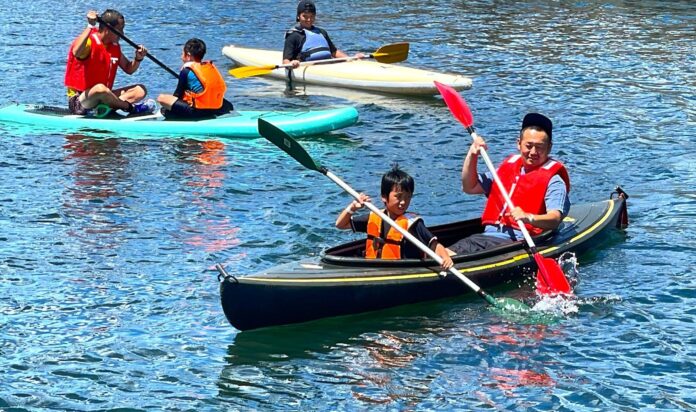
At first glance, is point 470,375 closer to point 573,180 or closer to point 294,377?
point 294,377

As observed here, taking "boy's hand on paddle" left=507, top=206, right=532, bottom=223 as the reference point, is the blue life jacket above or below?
above

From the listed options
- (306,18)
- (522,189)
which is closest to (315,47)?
Answer: (306,18)

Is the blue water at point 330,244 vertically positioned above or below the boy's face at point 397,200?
below

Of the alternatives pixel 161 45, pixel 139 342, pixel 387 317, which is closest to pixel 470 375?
pixel 387 317

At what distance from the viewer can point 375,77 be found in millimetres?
14242

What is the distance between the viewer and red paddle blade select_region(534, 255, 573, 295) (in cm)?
751

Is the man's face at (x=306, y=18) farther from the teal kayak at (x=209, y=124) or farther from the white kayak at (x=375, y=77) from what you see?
the teal kayak at (x=209, y=124)

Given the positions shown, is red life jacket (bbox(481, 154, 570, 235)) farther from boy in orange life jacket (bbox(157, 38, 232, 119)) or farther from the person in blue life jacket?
the person in blue life jacket

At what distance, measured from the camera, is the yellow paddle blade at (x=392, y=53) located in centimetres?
1439

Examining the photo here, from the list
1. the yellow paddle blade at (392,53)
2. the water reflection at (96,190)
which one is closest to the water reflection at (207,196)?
the water reflection at (96,190)

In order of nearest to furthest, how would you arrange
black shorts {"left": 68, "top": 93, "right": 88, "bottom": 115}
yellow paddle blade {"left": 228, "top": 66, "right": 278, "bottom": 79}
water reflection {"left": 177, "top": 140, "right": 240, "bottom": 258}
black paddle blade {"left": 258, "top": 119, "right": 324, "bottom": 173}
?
black paddle blade {"left": 258, "top": 119, "right": 324, "bottom": 173}
water reflection {"left": 177, "top": 140, "right": 240, "bottom": 258}
black shorts {"left": 68, "top": 93, "right": 88, "bottom": 115}
yellow paddle blade {"left": 228, "top": 66, "right": 278, "bottom": 79}

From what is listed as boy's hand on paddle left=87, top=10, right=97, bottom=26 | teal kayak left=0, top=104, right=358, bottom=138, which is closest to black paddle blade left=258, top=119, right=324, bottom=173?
teal kayak left=0, top=104, right=358, bottom=138

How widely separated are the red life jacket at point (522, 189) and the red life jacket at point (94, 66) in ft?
18.2

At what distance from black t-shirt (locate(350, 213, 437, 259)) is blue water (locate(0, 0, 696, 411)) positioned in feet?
1.16
